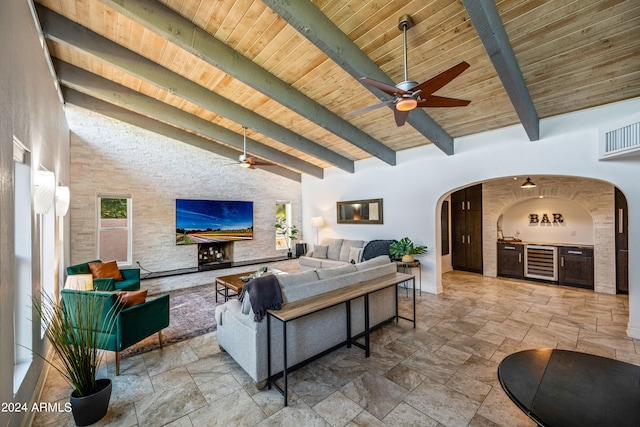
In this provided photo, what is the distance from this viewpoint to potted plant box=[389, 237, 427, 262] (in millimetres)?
5381

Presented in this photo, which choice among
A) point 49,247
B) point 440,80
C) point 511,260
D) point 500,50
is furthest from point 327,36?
point 511,260

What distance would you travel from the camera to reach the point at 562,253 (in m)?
5.83

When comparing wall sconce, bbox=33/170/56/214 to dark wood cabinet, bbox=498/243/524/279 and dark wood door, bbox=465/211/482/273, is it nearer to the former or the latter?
dark wood door, bbox=465/211/482/273

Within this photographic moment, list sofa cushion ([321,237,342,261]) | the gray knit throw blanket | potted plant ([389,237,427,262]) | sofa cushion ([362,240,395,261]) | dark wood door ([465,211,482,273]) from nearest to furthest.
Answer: the gray knit throw blanket, potted plant ([389,237,427,262]), sofa cushion ([362,240,395,261]), sofa cushion ([321,237,342,261]), dark wood door ([465,211,482,273])

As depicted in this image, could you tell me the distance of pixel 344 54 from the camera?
9.21 ft

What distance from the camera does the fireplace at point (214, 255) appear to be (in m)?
6.69

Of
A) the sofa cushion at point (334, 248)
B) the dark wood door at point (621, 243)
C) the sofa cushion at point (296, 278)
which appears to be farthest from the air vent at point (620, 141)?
the sofa cushion at point (334, 248)

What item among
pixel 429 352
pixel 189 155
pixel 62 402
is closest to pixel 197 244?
pixel 189 155

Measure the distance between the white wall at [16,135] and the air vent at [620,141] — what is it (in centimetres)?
584

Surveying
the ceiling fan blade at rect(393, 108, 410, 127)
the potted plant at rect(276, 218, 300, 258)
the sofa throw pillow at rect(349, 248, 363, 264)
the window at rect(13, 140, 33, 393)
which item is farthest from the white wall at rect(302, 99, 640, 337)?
the window at rect(13, 140, 33, 393)

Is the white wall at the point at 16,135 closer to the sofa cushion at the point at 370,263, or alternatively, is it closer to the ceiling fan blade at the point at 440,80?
the ceiling fan blade at the point at 440,80

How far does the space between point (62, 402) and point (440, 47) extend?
16.4ft

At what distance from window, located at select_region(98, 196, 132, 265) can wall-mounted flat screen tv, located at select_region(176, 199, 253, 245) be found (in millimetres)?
965

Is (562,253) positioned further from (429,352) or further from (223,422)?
(223,422)
